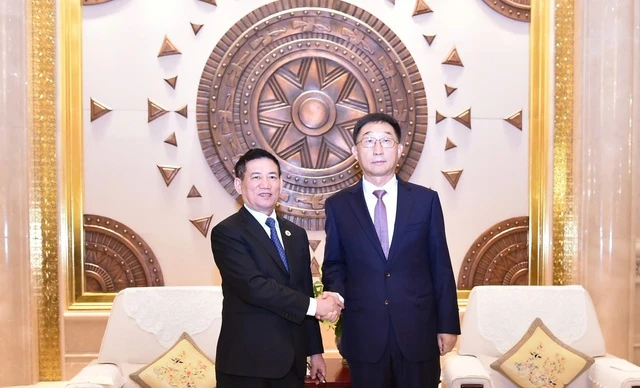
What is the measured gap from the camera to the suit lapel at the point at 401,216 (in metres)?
2.30

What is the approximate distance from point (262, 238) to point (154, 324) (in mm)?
1098

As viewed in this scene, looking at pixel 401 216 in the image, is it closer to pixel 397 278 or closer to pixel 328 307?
pixel 397 278

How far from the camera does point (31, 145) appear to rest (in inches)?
145

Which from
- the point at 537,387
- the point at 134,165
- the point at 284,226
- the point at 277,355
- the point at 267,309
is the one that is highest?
the point at 134,165

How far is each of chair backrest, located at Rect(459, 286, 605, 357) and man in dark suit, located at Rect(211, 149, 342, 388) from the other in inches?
43.1

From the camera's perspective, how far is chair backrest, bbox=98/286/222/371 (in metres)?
2.99

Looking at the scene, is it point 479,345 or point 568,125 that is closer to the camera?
point 479,345

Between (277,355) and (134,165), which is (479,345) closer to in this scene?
(277,355)

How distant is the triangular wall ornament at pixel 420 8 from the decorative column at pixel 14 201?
2.26m

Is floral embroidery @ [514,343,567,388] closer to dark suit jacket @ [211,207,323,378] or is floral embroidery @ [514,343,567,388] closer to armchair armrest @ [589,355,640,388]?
armchair armrest @ [589,355,640,388]

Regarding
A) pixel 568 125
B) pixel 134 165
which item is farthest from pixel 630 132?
pixel 134 165

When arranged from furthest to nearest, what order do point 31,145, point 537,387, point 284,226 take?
point 31,145, point 537,387, point 284,226

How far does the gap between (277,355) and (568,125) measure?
2688 millimetres

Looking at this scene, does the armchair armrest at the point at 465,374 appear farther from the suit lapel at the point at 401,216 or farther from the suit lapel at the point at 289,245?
the suit lapel at the point at 289,245
